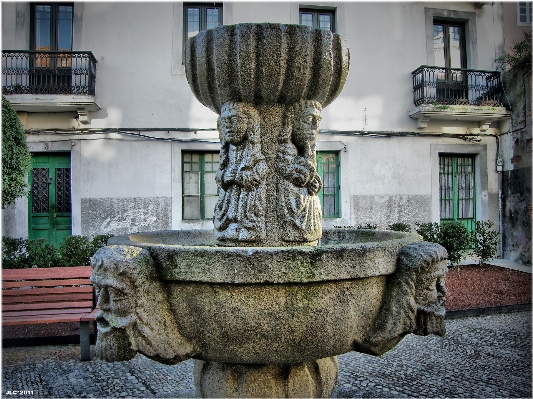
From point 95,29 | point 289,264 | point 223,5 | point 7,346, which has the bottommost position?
point 7,346

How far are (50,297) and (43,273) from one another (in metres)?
0.28

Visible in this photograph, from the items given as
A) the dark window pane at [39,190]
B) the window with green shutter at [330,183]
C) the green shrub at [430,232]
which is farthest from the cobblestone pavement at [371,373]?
the window with green shutter at [330,183]

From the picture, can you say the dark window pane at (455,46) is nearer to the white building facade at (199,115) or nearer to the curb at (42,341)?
the white building facade at (199,115)

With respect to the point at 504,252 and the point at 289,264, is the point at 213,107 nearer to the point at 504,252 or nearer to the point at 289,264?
the point at 289,264

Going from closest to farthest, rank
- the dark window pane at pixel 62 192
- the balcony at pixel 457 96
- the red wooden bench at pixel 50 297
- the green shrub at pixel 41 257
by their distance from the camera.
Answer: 1. the red wooden bench at pixel 50 297
2. the green shrub at pixel 41 257
3. the dark window pane at pixel 62 192
4. the balcony at pixel 457 96

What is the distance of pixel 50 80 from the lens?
9.32m

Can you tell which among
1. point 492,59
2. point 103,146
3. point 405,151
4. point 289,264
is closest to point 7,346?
point 289,264

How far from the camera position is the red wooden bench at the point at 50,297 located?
4426mm

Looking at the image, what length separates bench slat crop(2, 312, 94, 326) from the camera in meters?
4.29

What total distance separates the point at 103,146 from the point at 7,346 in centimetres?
548

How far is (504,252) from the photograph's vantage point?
35.6ft

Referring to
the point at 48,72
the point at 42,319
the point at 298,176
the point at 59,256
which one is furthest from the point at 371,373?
the point at 48,72

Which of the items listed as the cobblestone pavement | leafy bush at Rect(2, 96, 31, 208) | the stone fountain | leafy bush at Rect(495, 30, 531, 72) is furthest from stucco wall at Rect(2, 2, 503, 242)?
the stone fountain

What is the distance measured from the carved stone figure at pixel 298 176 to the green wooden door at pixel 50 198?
7970mm
